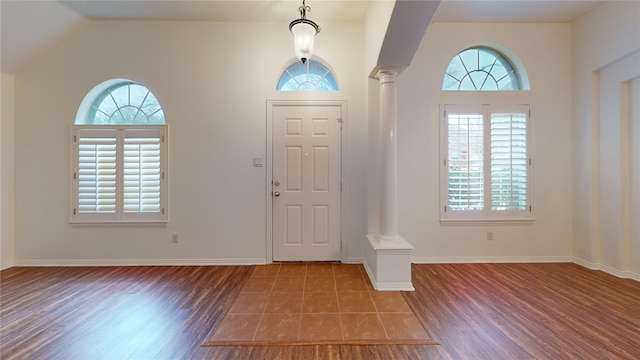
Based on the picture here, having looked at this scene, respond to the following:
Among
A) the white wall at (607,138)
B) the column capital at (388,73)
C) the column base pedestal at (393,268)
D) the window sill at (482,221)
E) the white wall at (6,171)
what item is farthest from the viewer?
the window sill at (482,221)

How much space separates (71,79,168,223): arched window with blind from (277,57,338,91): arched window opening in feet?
5.59

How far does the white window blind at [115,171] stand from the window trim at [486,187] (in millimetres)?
3623

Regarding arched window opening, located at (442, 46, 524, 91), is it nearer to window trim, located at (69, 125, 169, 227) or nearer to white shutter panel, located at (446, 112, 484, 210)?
white shutter panel, located at (446, 112, 484, 210)

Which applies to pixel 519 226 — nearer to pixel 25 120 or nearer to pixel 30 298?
pixel 30 298

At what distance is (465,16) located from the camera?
3285mm

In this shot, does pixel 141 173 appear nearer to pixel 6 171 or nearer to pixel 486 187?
pixel 6 171

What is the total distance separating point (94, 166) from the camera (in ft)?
10.9

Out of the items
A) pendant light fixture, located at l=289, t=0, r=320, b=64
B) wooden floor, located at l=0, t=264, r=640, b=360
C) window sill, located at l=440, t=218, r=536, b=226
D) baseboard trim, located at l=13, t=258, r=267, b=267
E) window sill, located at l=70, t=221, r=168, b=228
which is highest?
pendant light fixture, located at l=289, t=0, r=320, b=64

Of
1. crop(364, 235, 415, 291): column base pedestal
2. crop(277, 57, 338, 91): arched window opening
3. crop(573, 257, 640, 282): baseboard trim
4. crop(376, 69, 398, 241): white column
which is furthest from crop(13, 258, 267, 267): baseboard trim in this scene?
crop(573, 257, 640, 282): baseboard trim

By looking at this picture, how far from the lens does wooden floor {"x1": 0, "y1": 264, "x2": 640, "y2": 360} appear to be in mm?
1751

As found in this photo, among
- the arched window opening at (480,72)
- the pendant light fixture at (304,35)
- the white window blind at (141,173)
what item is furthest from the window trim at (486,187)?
the white window blind at (141,173)

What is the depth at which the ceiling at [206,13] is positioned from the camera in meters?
2.98

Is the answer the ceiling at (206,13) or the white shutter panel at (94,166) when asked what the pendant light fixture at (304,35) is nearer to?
the ceiling at (206,13)

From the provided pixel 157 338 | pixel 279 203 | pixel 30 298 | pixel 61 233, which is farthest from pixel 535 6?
pixel 61 233
